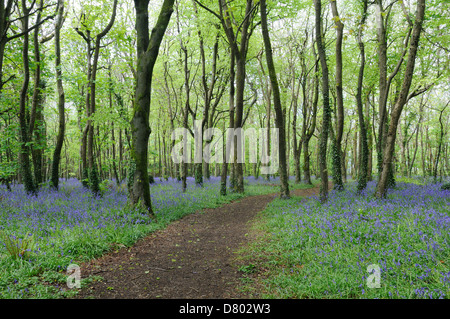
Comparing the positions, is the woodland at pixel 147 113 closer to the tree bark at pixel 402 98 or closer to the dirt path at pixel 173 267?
the tree bark at pixel 402 98

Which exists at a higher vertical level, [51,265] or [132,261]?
[51,265]

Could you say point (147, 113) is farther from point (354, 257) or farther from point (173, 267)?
point (354, 257)

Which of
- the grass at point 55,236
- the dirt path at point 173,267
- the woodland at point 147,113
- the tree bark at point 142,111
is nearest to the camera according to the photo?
the grass at point 55,236

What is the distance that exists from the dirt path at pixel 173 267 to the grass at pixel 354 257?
52 centimetres

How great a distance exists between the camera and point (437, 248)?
374cm

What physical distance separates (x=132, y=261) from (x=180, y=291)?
1627mm

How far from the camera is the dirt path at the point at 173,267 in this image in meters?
3.79

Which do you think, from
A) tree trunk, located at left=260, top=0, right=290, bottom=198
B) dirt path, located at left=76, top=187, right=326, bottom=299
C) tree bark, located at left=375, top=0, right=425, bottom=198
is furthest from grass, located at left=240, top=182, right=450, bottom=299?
tree trunk, located at left=260, top=0, right=290, bottom=198

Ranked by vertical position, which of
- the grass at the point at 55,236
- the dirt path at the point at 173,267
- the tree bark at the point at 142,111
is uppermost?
the tree bark at the point at 142,111

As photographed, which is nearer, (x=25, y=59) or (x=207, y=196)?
(x=25, y=59)

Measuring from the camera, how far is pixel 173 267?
479 cm

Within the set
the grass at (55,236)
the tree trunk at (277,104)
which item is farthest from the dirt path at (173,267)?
the tree trunk at (277,104)
